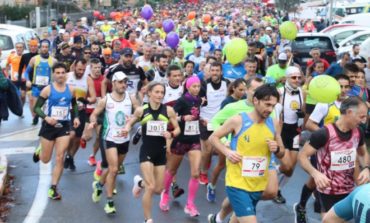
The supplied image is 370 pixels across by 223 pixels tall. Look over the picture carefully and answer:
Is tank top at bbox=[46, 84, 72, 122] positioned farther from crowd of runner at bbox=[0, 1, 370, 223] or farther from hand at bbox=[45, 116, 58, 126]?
hand at bbox=[45, 116, 58, 126]

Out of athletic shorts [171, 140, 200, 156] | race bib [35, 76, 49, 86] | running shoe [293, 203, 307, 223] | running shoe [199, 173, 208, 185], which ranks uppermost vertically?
athletic shorts [171, 140, 200, 156]

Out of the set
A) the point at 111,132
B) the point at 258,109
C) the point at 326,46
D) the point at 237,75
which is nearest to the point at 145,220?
the point at 111,132

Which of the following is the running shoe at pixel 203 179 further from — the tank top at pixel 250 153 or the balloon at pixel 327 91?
the tank top at pixel 250 153

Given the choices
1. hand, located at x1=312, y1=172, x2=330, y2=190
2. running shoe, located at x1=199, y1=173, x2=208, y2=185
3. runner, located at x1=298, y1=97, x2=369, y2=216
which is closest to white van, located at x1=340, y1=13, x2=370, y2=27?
running shoe, located at x1=199, y1=173, x2=208, y2=185

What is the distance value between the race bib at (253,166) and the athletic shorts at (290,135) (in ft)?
9.00

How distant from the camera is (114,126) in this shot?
27.0 feet

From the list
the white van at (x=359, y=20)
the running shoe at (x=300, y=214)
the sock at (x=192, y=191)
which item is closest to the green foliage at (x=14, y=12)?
the white van at (x=359, y=20)

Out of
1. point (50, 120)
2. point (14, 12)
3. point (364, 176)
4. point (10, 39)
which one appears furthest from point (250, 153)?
point (14, 12)

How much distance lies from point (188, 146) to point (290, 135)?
136 centimetres

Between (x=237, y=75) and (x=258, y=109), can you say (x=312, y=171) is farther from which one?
(x=237, y=75)

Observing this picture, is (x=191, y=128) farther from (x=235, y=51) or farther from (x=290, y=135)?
(x=235, y=51)

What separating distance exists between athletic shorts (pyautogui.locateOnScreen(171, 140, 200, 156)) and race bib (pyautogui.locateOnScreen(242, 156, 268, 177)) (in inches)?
94.6

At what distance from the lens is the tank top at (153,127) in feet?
25.3

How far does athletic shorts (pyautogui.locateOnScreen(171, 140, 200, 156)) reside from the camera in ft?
27.5
